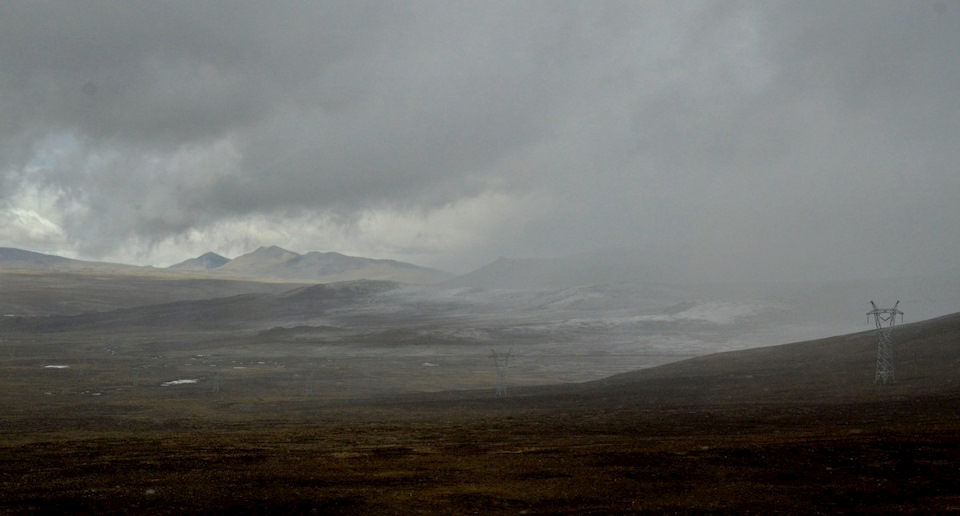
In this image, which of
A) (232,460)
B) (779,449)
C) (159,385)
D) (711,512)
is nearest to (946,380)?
(779,449)

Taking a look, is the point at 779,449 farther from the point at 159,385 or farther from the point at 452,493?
the point at 159,385

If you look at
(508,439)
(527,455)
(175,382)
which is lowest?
(508,439)

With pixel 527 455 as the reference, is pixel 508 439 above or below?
below

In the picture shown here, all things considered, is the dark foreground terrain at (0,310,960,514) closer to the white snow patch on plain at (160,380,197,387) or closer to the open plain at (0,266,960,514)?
the open plain at (0,266,960,514)

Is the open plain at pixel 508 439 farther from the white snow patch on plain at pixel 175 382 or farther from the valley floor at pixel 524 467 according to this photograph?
the white snow patch on plain at pixel 175 382

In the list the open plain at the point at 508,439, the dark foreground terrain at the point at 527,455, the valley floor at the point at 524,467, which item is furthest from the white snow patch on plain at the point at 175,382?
the valley floor at the point at 524,467

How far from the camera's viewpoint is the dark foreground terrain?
1933 cm

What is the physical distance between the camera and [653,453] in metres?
26.4

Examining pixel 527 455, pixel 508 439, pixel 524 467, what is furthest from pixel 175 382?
pixel 524 467

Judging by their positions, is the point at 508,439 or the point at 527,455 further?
the point at 508,439

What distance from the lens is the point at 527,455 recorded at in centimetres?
2722

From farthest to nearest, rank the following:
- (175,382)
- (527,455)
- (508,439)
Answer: (175,382) < (508,439) < (527,455)

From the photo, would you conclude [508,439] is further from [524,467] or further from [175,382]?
[175,382]

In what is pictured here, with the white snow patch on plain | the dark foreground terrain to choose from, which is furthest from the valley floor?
the white snow patch on plain
